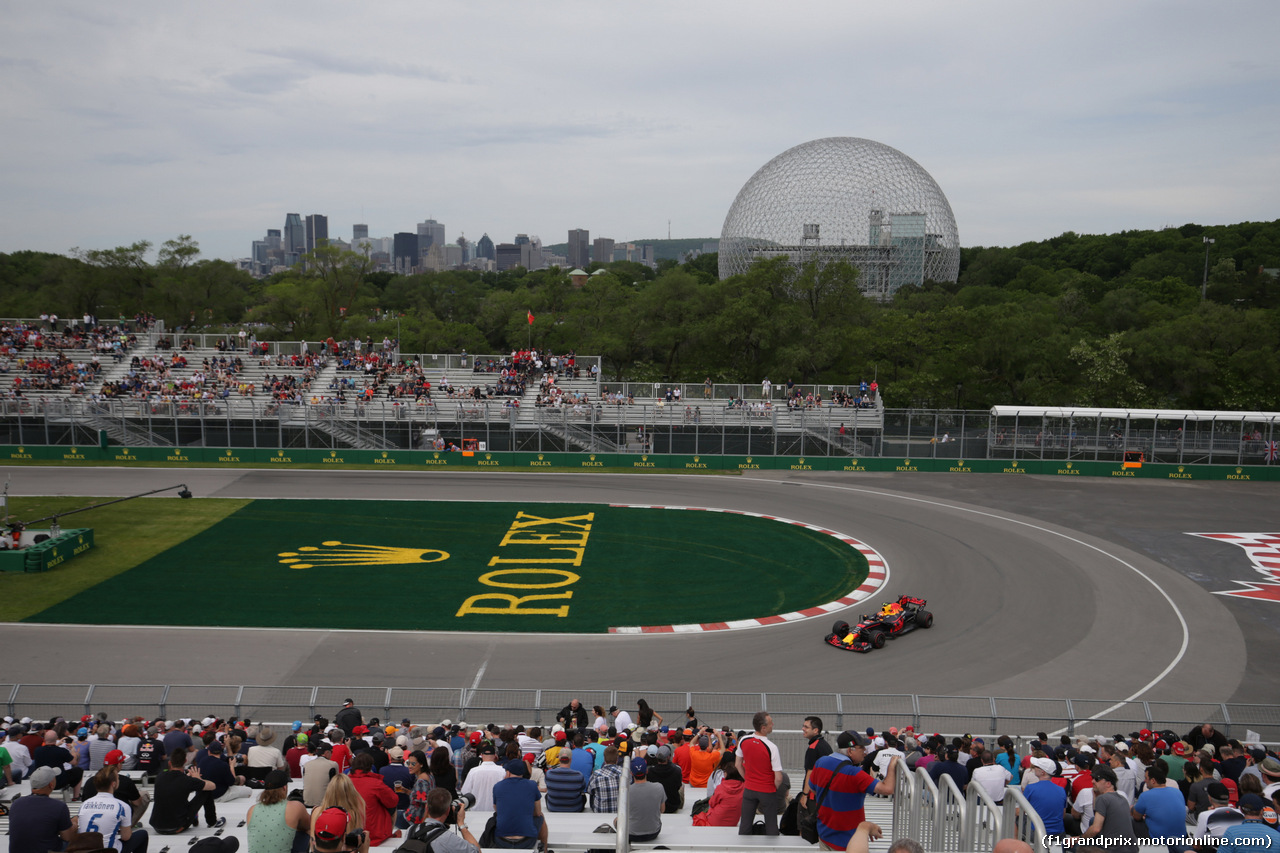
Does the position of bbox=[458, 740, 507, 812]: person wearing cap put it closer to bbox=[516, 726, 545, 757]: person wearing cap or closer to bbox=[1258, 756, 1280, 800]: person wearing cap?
bbox=[516, 726, 545, 757]: person wearing cap

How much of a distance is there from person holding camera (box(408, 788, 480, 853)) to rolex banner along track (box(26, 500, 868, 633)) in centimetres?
1539

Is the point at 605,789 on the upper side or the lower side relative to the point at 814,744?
lower

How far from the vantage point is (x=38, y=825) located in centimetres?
804

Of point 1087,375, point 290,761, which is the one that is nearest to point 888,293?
point 1087,375

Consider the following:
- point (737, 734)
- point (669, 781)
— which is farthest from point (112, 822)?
point (737, 734)

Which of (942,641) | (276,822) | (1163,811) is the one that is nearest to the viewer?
(276,822)

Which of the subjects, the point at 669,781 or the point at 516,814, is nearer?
the point at 516,814

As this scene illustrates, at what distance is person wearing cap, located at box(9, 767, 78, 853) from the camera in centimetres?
798

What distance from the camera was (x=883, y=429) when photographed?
46.0m

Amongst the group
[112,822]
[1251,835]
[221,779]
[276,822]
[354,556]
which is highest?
[1251,835]

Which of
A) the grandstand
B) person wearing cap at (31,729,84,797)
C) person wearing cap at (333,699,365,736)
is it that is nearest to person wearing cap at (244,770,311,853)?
the grandstand

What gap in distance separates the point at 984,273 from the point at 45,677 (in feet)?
296

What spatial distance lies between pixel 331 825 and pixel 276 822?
137 cm

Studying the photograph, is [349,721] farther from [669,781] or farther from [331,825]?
[331,825]
